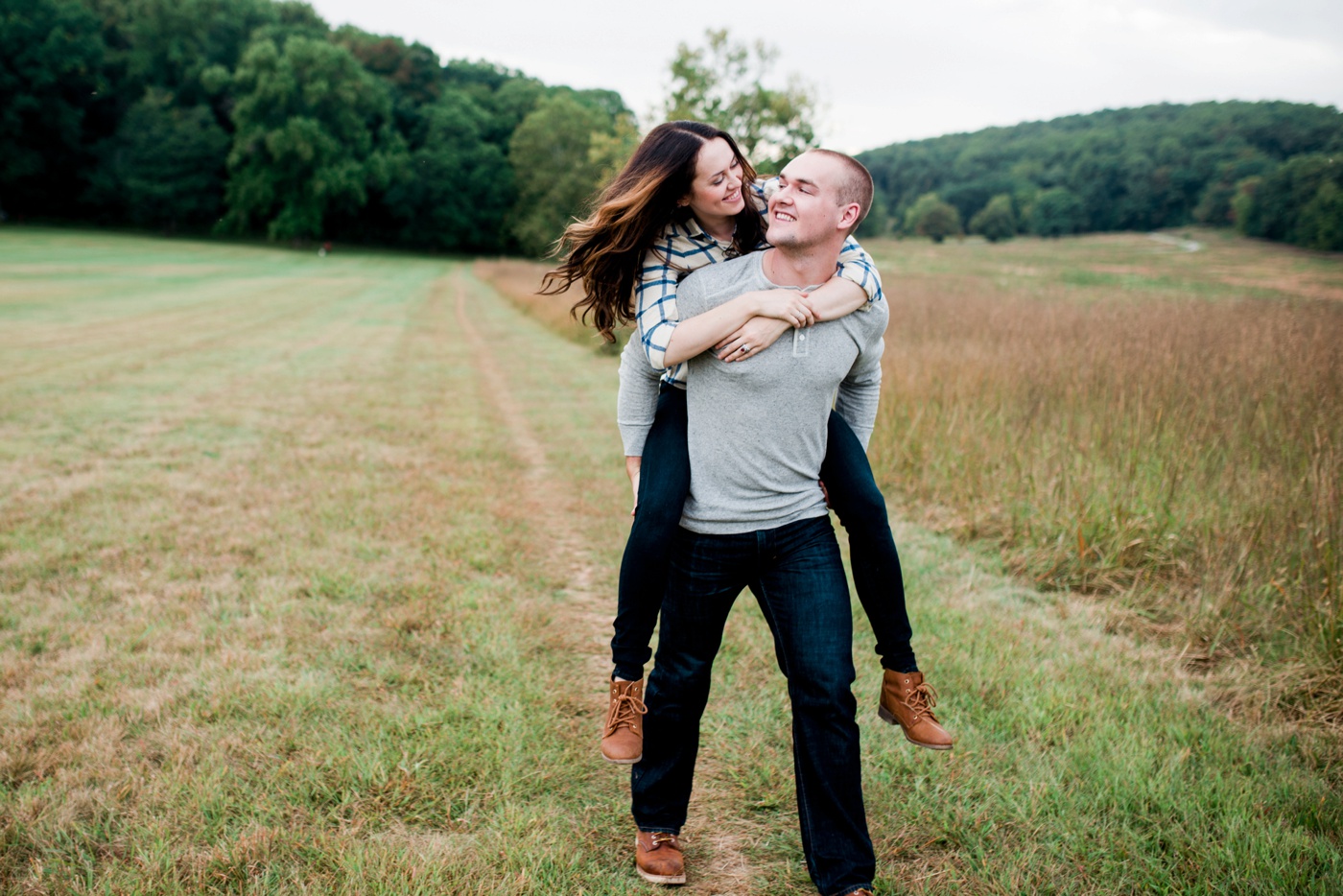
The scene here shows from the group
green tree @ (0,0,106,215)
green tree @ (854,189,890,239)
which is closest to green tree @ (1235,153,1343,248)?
green tree @ (854,189,890,239)

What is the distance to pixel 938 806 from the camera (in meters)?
2.86

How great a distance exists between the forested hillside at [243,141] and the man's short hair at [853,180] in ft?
153

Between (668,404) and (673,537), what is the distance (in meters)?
0.39

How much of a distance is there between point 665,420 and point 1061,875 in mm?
1849

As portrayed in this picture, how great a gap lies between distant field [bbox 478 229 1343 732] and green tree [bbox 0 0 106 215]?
59477 millimetres

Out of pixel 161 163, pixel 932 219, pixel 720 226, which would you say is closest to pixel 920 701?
pixel 720 226

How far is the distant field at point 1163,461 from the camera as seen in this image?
153 inches

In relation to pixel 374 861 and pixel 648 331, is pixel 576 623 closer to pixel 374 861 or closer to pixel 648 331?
pixel 374 861

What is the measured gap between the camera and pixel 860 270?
2.23 meters

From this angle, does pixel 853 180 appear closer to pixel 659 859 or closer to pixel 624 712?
pixel 624 712

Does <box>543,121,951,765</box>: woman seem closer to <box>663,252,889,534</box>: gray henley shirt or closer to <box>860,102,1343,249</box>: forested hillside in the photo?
<box>663,252,889,534</box>: gray henley shirt

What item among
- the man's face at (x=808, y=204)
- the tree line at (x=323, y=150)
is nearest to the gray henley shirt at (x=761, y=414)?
the man's face at (x=808, y=204)

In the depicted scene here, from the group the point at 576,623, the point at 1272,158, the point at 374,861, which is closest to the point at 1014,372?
the point at 576,623

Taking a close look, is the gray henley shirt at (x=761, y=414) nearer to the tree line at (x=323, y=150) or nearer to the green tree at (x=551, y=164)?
the tree line at (x=323, y=150)
